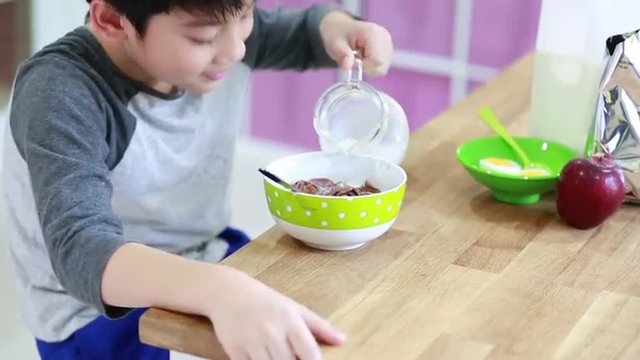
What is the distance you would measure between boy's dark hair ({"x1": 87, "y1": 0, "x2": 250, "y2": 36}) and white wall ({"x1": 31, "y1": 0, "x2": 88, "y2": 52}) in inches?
38.9

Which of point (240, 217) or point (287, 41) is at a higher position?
point (287, 41)

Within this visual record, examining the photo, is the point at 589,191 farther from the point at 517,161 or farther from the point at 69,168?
the point at 69,168

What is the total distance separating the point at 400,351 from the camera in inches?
35.7

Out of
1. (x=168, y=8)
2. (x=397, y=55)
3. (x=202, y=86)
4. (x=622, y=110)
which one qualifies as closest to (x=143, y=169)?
(x=202, y=86)

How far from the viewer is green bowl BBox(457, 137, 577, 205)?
1.20 m

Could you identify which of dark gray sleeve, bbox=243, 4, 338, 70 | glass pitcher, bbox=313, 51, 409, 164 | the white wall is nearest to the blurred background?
the white wall

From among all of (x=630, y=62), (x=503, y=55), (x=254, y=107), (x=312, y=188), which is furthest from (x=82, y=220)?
(x=254, y=107)

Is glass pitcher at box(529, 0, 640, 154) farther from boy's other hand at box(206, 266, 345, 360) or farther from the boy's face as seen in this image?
boy's other hand at box(206, 266, 345, 360)

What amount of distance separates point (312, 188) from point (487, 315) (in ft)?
0.80

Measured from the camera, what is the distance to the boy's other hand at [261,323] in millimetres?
875

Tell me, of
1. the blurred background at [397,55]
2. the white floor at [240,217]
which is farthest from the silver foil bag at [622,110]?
the blurred background at [397,55]

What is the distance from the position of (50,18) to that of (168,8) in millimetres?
1081

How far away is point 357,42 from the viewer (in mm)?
1364

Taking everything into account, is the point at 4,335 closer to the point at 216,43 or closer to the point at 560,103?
the point at 216,43
